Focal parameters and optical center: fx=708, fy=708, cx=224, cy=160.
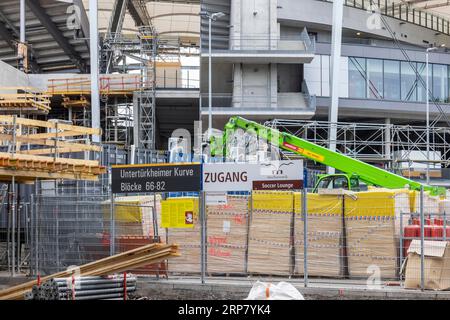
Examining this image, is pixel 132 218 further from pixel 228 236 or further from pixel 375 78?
pixel 375 78

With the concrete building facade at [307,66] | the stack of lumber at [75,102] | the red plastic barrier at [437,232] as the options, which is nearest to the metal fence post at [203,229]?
the red plastic barrier at [437,232]

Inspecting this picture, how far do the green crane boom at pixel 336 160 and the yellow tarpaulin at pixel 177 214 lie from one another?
8479 mm

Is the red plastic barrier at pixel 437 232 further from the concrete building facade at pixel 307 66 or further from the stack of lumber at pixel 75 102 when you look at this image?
the stack of lumber at pixel 75 102

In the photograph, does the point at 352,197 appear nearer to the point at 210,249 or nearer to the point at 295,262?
the point at 295,262

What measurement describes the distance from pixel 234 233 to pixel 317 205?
1.98 m

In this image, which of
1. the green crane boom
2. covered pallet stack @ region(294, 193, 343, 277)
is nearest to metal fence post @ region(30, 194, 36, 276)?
covered pallet stack @ region(294, 193, 343, 277)

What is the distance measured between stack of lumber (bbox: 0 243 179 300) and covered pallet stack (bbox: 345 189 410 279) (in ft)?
14.3

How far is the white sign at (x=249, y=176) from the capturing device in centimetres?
1497

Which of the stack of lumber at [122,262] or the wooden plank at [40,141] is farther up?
the wooden plank at [40,141]

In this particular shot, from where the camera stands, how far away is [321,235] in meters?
15.6

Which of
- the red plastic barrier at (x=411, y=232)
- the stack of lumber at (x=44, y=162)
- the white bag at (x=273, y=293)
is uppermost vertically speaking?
the stack of lumber at (x=44, y=162)

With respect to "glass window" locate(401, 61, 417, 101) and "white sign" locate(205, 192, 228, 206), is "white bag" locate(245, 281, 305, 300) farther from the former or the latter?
"glass window" locate(401, 61, 417, 101)

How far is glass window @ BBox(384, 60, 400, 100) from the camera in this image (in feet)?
176

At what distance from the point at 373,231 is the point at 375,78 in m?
40.1
